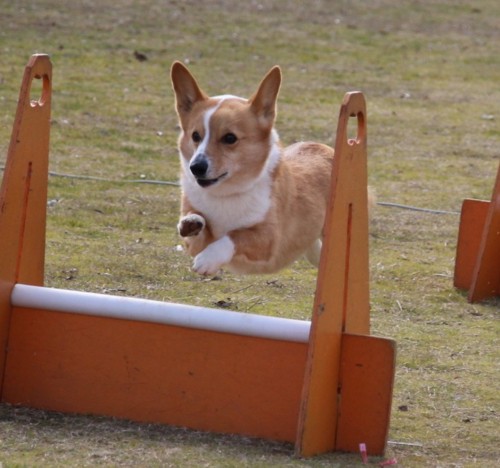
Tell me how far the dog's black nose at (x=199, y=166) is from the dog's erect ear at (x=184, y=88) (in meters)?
0.38

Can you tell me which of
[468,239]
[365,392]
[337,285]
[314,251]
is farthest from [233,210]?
[468,239]

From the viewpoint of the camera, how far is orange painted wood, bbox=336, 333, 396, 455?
12.6 feet

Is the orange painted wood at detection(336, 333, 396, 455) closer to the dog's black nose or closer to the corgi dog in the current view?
the corgi dog

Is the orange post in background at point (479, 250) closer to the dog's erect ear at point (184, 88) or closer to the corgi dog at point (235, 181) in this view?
the corgi dog at point (235, 181)

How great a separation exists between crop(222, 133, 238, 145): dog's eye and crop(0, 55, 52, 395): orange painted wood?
2.56 feet

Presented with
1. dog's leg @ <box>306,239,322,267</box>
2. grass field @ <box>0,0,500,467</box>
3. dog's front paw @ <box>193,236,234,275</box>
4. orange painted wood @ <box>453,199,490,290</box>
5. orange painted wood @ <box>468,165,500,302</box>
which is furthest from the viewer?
orange painted wood @ <box>453,199,490,290</box>

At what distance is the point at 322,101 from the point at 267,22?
3.60m

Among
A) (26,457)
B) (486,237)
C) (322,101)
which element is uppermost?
(322,101)

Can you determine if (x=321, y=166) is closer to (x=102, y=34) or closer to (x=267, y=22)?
(x=102, y=34)

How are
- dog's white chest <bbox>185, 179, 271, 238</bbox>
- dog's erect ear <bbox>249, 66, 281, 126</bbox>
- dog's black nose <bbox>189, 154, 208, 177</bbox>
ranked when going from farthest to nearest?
dog's white chest <bbox>185, 179, 271, 238</bbox>, dog's erect ear <bbox>249, 66, 281, 126</bbox>, dog's black nose <bbox>189, 154, 208, 177</bbox>

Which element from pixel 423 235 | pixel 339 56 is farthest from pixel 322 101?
pixel 423 235

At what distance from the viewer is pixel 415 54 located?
1422 centimetres

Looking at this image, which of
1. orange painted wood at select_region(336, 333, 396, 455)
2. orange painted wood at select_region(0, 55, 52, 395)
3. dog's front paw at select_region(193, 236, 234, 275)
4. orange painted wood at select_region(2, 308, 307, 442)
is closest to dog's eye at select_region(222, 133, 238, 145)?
dog's front paw at select_region(193, 236, 234, 275)

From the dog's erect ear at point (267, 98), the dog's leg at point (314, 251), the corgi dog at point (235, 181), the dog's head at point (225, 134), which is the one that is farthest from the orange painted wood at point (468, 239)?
the dog's erect ear at point (267, 98)
